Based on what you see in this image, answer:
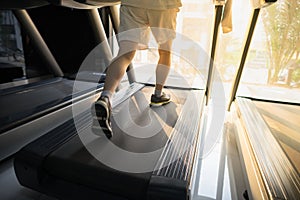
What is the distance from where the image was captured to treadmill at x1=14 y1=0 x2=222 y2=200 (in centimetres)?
83

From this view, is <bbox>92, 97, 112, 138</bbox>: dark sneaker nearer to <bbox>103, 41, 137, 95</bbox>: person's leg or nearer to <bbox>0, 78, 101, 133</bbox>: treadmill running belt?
<bbox>103, 41, 137, 95</bbox>: person's leg

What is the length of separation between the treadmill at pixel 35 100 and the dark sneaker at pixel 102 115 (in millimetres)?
505

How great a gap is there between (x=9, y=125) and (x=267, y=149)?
1.55 m

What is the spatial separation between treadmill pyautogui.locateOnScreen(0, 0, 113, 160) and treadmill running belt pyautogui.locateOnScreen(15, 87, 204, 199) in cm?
25

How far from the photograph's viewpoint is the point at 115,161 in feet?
3.12

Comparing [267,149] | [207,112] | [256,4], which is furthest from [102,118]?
[207,112]

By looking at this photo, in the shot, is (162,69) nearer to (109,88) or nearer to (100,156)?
(109,88)

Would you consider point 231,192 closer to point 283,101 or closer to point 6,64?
point 283,101

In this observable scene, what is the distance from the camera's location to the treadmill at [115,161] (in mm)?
828

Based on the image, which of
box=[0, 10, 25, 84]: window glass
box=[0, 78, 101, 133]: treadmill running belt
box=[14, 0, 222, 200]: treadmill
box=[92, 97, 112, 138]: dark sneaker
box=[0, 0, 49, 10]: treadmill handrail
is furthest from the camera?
box=[0, 10, 25, 84]: window glass

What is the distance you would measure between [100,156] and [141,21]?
33.8 inches

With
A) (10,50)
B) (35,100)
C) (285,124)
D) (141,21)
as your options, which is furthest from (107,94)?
(10,50)

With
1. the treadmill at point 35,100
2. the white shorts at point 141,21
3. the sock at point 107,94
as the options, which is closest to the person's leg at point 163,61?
the white shorts at point 141,21

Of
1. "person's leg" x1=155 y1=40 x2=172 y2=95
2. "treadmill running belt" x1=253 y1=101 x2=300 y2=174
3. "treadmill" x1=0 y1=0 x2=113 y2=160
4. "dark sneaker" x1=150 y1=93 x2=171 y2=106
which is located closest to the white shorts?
"person's leg" x1=155 y1=40 x2=172 y2=95
